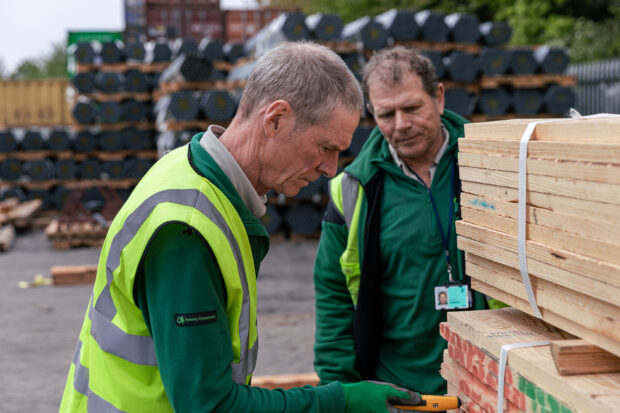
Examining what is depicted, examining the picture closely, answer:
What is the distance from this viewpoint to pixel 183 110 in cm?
1078

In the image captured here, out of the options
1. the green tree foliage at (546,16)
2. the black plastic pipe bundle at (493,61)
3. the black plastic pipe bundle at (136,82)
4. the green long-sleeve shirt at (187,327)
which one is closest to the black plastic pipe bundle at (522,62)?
the black plastic pipe bundle at (493,61)

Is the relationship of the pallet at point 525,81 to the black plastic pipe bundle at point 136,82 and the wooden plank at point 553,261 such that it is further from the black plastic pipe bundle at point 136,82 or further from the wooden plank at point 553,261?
the wooden plank at point 553,261

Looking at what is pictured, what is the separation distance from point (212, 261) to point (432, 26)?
9.36m

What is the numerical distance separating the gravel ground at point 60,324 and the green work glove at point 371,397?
3678mm

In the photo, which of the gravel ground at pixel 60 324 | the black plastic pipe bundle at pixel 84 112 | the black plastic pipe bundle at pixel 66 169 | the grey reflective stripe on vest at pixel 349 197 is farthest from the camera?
the black plastic pipe bundle at pixel 66 169

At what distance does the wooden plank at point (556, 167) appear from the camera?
145 cm

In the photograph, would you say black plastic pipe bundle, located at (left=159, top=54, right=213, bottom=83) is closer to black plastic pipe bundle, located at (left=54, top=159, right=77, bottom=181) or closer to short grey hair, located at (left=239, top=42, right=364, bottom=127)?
black plastic pipe bundle, located at (left=54, top=159, right=77, bottom=181)

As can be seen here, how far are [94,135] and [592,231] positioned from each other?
14587 mm

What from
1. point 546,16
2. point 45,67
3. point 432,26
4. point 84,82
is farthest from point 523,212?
point 45,67

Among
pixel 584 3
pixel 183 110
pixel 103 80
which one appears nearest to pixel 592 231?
pixel 183 110

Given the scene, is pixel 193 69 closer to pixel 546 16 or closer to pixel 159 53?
pixel 159 53

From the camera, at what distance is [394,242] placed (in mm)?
2926

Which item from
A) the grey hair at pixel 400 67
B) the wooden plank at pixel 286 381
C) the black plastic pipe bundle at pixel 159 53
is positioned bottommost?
the wooden plank at pixel 286 381

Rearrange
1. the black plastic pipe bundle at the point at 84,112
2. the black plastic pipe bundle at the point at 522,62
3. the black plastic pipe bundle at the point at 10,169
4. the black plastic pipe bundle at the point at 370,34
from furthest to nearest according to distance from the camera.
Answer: the black plastic pipe bundle at the point at 10,169
the black plastic pipe bundle at the point at 84,112
the black plastic pipe bundle at the point at 522,62
the black plastic pipe bundle at the point at 370,34
